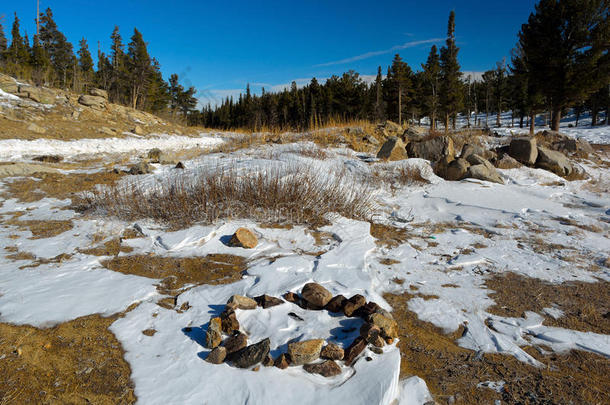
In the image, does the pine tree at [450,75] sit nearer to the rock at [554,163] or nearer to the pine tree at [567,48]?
the pine tree at [567,48]

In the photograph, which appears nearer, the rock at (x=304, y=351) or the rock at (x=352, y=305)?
the rock at (x=304, y=351)

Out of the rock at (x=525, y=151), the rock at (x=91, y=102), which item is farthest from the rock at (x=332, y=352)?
the rock at (x=91, y=102)

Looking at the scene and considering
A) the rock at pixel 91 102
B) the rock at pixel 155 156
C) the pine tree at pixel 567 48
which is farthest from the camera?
the rock at pixel 91 102

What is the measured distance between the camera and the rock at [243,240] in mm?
3355

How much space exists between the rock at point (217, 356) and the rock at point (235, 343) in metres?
0.05

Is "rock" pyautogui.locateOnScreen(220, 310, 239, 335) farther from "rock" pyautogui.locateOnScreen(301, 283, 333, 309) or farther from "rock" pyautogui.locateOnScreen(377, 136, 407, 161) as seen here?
"rock" pyautogui.locateOnScreen(377, 136, 407, 161)

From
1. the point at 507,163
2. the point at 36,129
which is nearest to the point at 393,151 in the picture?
the point at 507,163

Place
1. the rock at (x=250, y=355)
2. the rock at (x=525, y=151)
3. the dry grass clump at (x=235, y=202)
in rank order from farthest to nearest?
the rock at (x=525, y=151) < the dry grass clump at (x=235, y=202) < the rock at (x=250, y=355)

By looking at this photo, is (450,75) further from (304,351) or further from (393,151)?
(304,351)

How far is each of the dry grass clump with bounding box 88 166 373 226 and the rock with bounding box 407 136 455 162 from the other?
4288 millimetres

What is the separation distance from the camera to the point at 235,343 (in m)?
1.80

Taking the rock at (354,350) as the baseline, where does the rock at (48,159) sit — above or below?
above

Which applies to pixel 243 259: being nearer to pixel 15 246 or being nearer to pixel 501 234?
pixel 15 246

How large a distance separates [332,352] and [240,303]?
0.76 meters
